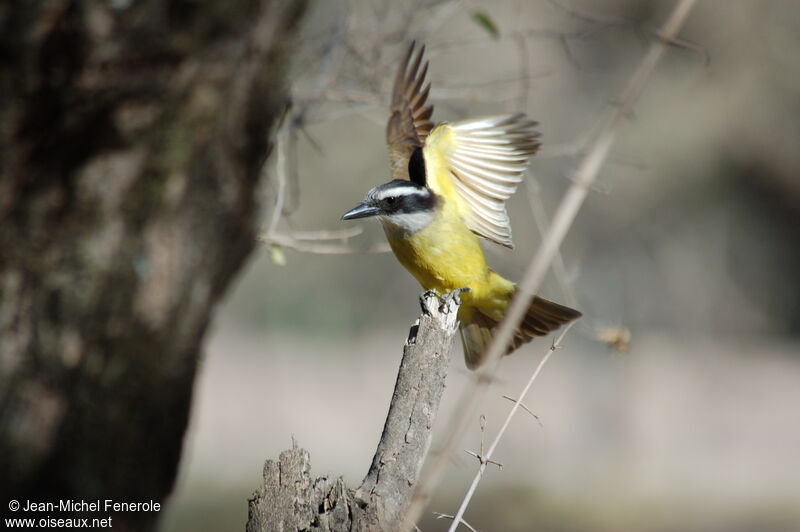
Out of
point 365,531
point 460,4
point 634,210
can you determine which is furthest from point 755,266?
point 365,531

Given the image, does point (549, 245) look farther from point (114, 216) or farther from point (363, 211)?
point (363, 211)

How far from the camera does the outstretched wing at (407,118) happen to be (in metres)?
4.27

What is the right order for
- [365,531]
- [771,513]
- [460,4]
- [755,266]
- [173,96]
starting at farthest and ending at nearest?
1. [755,266]
2. [771,513]
3. [460,4]
4. [365,531]
5. [173,96]

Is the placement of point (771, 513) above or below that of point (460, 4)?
above

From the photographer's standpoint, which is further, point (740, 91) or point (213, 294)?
point (740, 91)

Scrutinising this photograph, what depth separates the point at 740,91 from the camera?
578 inches

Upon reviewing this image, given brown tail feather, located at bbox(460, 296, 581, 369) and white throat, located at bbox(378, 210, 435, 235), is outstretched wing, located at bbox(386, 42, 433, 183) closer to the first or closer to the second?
white throat, located at bbox(378, 210, 435, 235)

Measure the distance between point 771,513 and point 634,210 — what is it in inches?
198

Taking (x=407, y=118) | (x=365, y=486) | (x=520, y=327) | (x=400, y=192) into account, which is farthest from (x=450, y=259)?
(x=365, y=486)

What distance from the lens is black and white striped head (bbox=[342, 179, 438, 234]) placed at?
14.1 feet

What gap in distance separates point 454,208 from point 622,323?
7580 millimetres

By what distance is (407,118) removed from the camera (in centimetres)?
446

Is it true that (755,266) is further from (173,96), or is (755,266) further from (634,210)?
(173,96)

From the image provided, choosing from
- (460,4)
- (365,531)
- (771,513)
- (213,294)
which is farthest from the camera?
(771,513)
